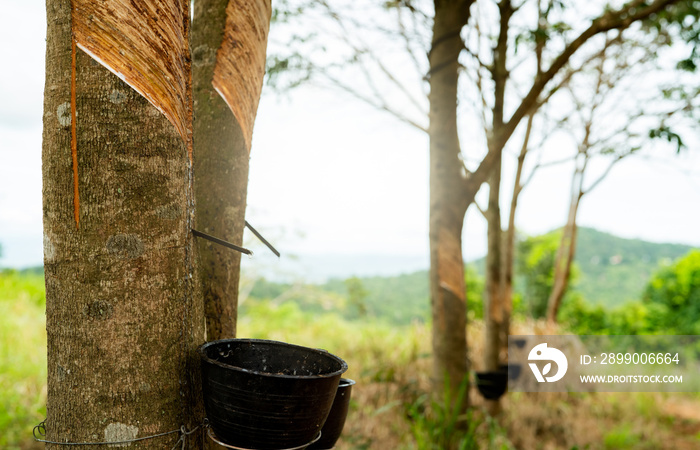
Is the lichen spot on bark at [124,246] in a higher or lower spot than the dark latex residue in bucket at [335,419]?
higher

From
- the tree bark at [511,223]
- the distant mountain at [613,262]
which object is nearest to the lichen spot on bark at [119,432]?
the tree bark at [511,223]

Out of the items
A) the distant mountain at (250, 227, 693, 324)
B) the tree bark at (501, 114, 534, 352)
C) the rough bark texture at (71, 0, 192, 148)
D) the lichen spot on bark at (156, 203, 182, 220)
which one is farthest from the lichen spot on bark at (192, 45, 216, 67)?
the distant mountain at (250, 227, 693, 324)

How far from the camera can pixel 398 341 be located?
5.93m

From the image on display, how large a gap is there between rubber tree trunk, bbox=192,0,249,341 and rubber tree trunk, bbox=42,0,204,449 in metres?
0.28

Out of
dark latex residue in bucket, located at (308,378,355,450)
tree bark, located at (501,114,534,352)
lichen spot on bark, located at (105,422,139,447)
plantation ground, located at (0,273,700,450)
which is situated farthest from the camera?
tree bark, located at (501,114,534,352)

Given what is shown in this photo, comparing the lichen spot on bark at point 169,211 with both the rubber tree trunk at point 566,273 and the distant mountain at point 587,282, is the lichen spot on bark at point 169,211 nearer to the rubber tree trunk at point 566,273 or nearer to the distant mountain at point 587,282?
the rubber tree trunk at point 566,273

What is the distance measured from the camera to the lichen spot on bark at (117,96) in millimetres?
939

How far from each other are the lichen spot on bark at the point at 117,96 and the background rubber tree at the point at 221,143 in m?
0.36

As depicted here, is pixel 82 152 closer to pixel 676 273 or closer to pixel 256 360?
pixel 256 360

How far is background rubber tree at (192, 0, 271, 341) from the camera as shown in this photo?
1.28 m

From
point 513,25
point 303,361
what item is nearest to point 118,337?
point 303,361

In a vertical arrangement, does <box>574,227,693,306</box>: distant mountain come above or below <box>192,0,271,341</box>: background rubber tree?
below

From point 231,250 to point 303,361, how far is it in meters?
0.36

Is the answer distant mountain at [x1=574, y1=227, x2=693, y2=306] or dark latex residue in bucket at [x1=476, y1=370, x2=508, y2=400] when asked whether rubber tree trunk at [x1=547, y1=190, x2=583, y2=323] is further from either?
distant mountain at [x1=574, y1=227, x2=693, y2=306]
